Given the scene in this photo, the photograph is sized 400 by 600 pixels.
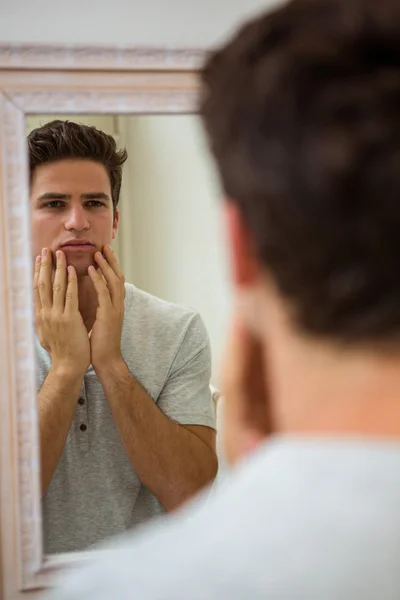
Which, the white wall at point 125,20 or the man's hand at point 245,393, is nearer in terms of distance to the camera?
the man's hand at point 245,393

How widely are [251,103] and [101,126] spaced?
451 millimetres

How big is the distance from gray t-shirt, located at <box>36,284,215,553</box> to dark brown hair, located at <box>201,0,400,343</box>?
1.46ft

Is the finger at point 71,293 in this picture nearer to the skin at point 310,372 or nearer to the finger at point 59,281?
the finger at point 59,281

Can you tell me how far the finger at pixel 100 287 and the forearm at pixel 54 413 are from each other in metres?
0.08

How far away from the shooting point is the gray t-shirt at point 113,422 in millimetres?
753

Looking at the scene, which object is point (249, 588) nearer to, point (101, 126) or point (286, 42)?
point (286, 42)

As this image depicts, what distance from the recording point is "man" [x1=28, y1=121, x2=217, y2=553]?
2.43ft

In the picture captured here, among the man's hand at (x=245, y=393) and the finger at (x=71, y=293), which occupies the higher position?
the finger at (x=71, y=293)

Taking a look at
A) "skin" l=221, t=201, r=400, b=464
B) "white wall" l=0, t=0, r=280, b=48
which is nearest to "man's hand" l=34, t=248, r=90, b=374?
"white wall" l=0, t=0, r=280, b=48

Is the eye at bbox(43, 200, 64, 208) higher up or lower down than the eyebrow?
lower down

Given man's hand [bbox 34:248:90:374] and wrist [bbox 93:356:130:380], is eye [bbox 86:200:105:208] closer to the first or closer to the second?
man's hand [bbox 34:248:90:374]

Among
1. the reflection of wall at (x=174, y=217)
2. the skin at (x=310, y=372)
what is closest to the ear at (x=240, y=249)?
the skin at (x=310, y=372)

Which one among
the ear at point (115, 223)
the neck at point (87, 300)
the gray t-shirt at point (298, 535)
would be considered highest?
the ear at point (115, 223)

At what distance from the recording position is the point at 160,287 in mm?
759
